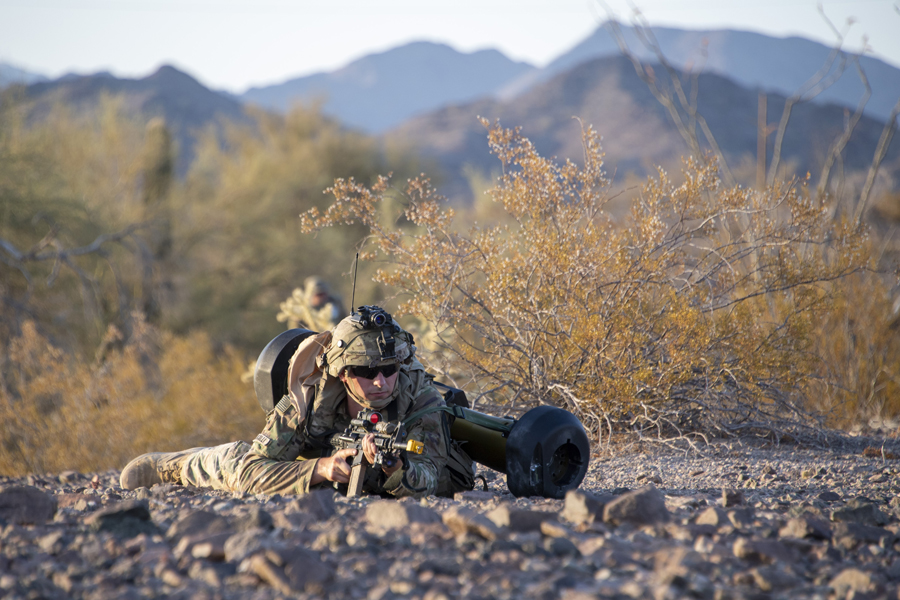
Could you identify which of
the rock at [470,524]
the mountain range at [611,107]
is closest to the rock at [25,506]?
the rock at [470,524]

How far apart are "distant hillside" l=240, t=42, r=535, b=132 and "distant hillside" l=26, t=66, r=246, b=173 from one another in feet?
195

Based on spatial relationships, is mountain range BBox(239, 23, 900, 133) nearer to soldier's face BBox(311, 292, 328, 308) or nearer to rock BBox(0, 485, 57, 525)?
soldier's face BBox(311, 292, 328, 308)

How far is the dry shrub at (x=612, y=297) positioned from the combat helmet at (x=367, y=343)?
1348 millimetres

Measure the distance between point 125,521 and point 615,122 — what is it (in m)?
81.1

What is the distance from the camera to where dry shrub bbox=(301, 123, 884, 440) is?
463cm

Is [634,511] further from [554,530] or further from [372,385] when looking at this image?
[372,385]

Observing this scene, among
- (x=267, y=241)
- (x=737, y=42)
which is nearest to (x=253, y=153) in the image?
(x=267, y=241)

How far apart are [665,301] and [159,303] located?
11750 millimetres

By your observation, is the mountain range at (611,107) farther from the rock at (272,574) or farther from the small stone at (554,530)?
the rock at (272,574)

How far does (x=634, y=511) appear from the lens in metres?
2.69

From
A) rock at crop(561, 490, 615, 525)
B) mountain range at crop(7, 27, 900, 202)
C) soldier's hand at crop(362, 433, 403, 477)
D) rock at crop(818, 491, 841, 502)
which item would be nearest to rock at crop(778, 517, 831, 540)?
rock at crop(561, 490, 615, 525)

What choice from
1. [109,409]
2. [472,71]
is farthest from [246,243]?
[472,71]

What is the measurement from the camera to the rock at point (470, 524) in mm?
2430

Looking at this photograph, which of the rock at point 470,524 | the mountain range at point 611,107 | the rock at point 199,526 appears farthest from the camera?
the mountain range at point 611,107
